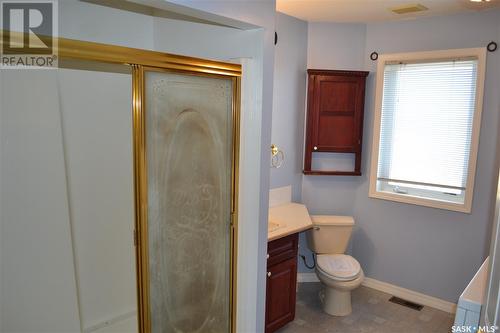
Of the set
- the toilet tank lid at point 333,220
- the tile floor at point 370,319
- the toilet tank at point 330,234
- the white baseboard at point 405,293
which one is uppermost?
the toilet tank lid at point 333,220

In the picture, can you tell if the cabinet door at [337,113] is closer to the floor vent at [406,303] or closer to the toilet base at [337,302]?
the toilet base at [337,302]

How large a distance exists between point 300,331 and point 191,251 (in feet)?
4.49

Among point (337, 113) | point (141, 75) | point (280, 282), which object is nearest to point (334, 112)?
point (337, 113)

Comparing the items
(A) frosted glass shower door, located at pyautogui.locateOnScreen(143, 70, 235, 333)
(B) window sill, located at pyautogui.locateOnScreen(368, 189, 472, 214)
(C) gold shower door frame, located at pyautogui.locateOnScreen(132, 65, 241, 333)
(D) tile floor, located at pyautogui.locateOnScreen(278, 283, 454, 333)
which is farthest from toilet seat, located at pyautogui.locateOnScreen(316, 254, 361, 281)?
(C) gold shower door frame, located at pyautogui.locateOnScreen(132, 65, 241, 333)

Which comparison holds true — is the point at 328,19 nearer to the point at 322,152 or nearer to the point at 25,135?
the point at 322,152

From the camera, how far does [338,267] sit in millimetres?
3123

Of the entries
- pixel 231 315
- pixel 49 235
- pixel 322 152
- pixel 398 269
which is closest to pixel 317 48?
pixel 322 152

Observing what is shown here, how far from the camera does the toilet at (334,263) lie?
3.04 m

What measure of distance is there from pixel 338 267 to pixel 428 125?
1.45m

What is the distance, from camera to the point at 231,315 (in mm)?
2328

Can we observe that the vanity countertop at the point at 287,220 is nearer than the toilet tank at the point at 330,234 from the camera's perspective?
Yes

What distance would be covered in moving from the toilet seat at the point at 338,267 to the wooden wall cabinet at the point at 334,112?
788 mm

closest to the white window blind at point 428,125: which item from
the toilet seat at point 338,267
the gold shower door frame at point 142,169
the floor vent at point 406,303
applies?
the toilet seat at point 338,267

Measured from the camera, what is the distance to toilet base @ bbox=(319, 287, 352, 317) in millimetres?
3150
